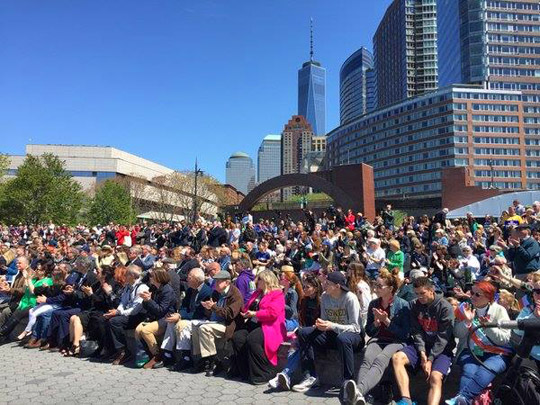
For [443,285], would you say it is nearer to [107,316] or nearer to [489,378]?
[489,378]

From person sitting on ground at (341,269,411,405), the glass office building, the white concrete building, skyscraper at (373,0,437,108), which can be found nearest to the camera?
person sitting on ground at (341,269,411,405)

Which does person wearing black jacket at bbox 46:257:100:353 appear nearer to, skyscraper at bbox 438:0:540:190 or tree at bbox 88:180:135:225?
tree at bbox 88:180:135:225

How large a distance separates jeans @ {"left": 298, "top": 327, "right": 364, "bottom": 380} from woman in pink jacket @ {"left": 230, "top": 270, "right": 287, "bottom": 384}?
1.62 feet

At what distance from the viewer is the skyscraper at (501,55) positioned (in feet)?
299

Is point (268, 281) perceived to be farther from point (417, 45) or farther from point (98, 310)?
point (417, 45)

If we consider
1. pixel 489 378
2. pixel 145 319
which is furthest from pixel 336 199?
pixel 489 378

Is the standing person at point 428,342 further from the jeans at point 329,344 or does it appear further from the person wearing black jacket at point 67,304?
the person wearing black jacket at point 67,304

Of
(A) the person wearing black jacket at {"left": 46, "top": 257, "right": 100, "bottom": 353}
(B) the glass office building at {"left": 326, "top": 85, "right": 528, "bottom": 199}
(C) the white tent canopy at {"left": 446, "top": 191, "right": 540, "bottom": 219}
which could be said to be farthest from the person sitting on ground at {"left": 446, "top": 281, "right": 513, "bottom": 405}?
(B) the glass office building at {"left": 326, "top": 85, "right": 528, "bottom": 199}

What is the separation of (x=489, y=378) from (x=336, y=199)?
27.1m

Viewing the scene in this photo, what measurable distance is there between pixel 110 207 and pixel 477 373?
176ft

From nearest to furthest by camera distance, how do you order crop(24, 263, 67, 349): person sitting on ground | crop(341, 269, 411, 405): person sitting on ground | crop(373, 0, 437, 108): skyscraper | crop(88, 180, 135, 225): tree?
crop(341, 269, 411, 405): person sitting on ground
crop(24, 263, 67, 349): person sitting on ground
crop(88, 180, 135, 225): tree
crop(373, 0, 437, 108): skyscraper

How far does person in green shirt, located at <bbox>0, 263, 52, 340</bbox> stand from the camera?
27.2 ft

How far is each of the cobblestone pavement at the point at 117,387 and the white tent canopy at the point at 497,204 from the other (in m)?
22.8

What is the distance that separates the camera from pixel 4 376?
624 cm
